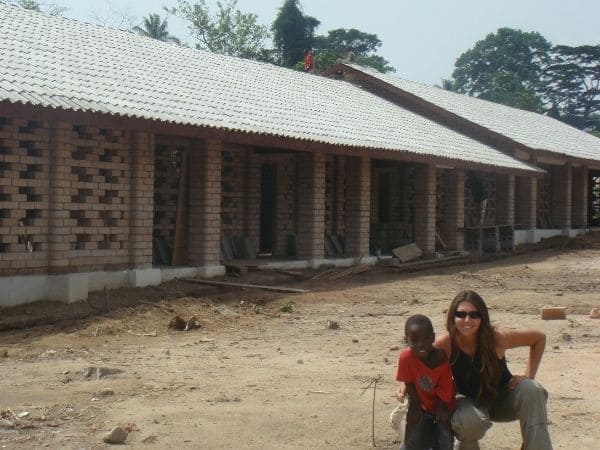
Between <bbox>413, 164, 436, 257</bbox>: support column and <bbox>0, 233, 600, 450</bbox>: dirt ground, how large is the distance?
15.7 ft

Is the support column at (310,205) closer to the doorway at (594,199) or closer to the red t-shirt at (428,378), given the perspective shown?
the red t-shirt at (428,378)

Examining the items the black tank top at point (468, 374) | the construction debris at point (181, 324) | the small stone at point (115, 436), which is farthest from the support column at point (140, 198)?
the black tank top at point (468, 374)

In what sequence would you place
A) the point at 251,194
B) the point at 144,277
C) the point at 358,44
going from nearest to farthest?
the point at 144,277 < the point at 251,194 < the point at 358,44

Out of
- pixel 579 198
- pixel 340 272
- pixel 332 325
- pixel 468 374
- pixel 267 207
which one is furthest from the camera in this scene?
pixel 579 198

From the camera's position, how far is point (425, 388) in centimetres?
429

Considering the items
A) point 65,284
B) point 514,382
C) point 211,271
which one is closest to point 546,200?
point 211,271

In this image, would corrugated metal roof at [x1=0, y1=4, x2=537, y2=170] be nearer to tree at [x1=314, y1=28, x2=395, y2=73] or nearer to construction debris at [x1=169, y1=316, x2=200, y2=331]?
construction debris at [x1=169, y1=316, x2=200, y2=331]

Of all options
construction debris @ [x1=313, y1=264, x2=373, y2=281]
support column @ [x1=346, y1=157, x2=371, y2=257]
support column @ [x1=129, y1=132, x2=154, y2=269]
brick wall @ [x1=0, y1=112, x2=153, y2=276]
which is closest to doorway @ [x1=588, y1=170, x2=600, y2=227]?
support column @ [x1=346, y1=157, x2=371, y2=257]

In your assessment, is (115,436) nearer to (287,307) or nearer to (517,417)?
(517,417)

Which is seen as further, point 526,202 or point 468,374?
Result: point 526,202

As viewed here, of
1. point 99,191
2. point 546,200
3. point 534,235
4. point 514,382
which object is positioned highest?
point 546,200

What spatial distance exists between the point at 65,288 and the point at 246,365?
379 cm

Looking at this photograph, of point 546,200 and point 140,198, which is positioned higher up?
point 546,200

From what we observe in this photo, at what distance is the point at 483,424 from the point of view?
14.0 ft
